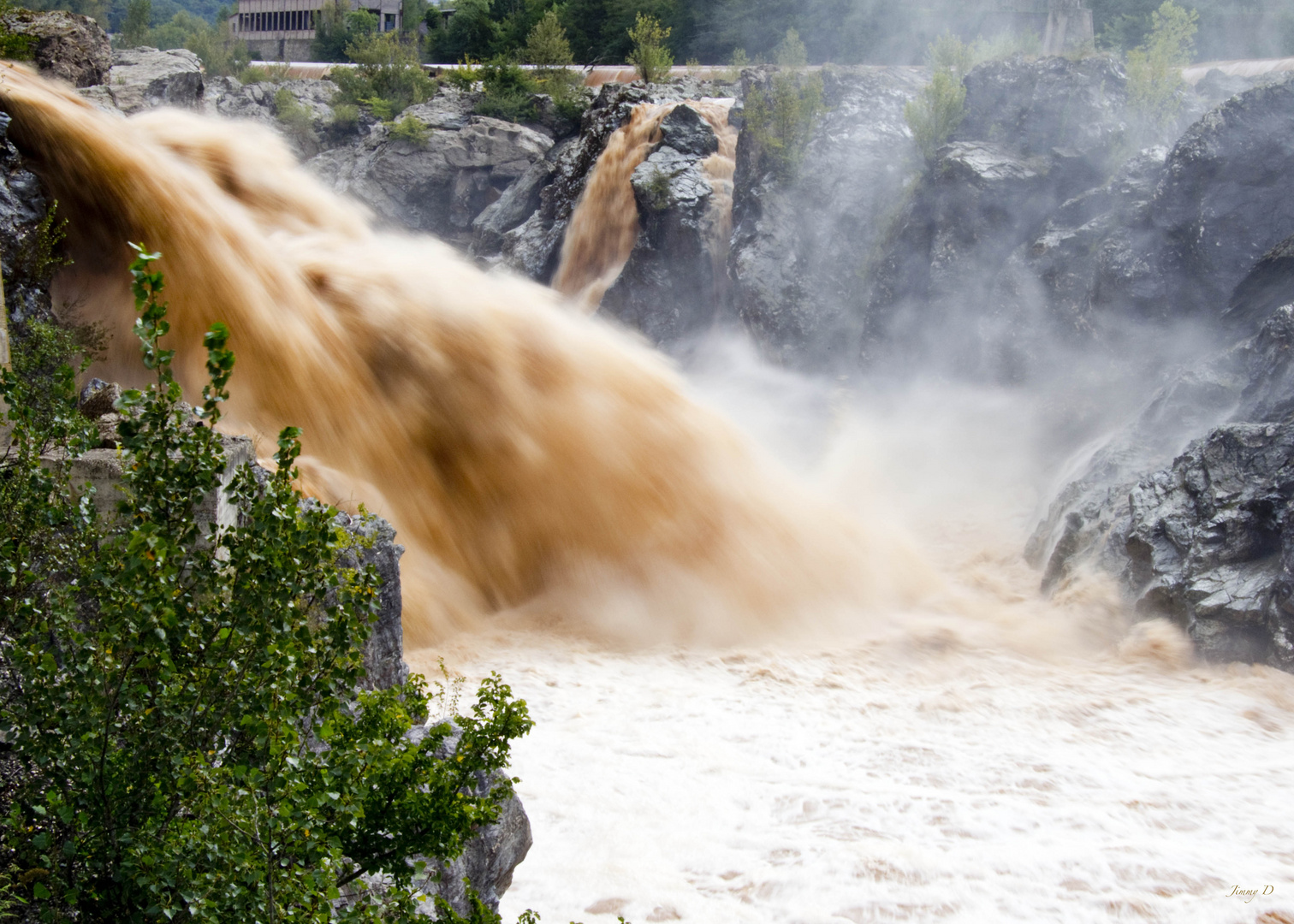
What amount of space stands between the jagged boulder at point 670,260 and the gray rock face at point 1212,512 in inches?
349

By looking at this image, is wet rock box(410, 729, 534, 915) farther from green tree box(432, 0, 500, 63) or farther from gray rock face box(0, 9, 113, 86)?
green tree box(432, 0, 500, 63)

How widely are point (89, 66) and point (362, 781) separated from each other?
44.9 ft

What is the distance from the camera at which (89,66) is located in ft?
41.0

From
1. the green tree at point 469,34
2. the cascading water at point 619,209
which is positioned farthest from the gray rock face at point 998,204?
the green tree at point 469,34

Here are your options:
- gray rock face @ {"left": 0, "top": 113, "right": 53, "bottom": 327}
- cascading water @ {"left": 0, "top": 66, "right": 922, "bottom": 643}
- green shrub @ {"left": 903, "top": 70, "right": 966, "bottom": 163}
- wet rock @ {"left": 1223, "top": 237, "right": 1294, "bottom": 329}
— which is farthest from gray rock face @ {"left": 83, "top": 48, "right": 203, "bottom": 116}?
wet rock @ {"left": 1223, "top": 237, "right": 1294, "bottom": 329}

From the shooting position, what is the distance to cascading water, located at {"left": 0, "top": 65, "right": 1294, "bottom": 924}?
451 cm

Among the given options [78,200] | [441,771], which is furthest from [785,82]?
[441,771]

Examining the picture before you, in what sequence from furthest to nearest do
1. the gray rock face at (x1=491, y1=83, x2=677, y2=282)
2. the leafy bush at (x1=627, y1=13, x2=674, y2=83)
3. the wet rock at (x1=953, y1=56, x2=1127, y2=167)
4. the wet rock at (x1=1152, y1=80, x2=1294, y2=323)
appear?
the leafy bush at (x1=627, y1=13, x2=674, y2=83) → the gray rock face at (x1=491, y1=83, x2=677, y2=282) → the wet rock at (x1=953, y1=56, x2=1127, y2=167) → the wet rock at (x1=1152, y1=80, x2=1294, y2=323)

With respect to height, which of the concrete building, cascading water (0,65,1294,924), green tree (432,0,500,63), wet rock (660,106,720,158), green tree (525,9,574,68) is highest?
the concrete building

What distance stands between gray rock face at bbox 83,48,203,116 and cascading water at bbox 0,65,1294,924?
12.0 meters

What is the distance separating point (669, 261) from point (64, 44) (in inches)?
376

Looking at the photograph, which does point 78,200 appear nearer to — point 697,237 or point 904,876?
point 904,876

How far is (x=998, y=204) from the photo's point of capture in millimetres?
13609

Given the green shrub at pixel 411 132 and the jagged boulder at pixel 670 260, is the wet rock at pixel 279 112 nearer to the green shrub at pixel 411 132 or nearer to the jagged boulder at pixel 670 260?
the green shrub at pixel 411 132
